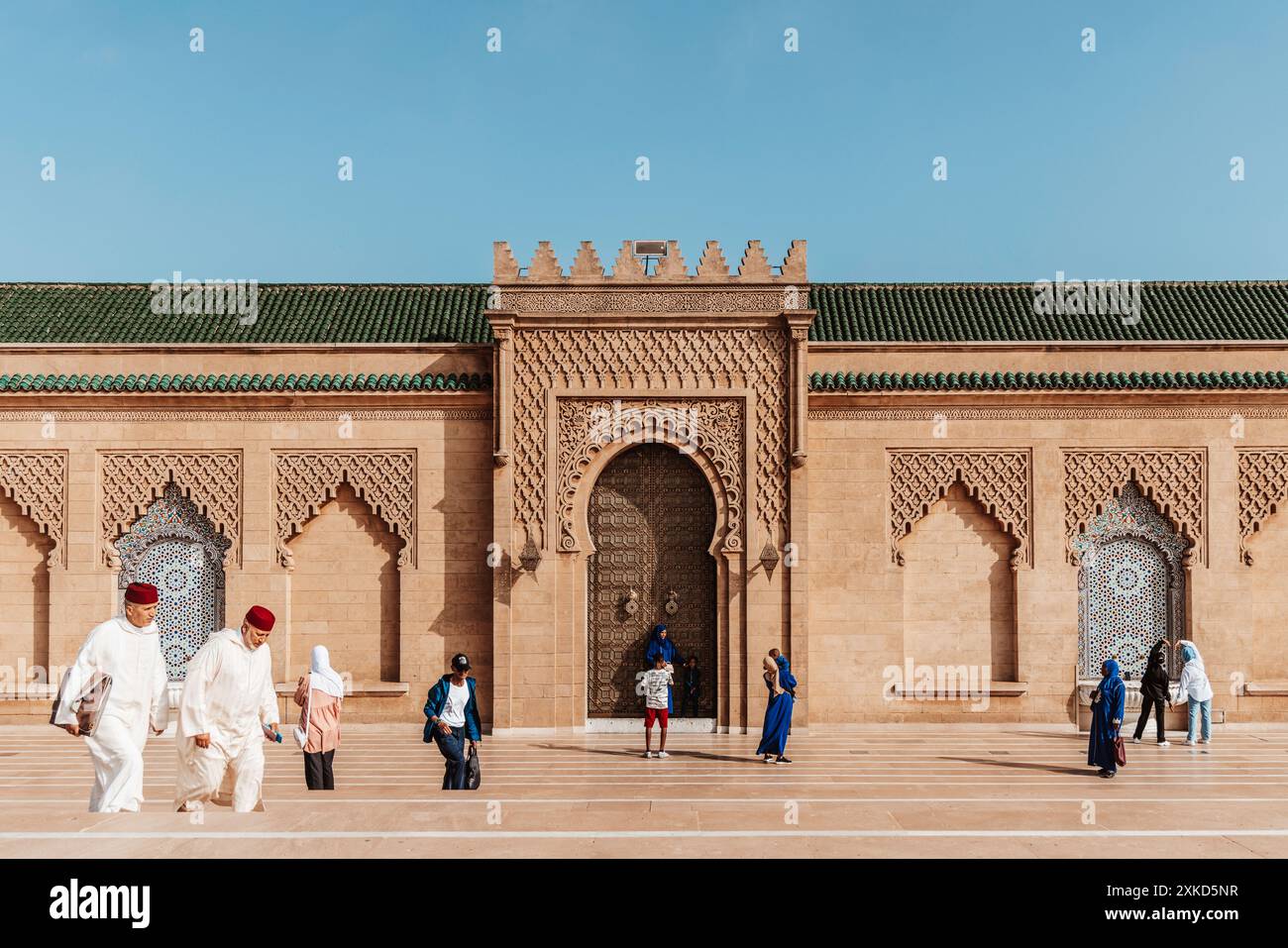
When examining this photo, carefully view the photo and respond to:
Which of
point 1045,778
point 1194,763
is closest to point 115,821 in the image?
point 1045,778

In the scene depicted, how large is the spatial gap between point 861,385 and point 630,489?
2979 mm

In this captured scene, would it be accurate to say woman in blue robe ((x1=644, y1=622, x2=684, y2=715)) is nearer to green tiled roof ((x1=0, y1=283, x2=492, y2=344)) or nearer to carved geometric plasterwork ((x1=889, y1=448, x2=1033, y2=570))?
carved geometric plasterwork ((x1=889, y1=448, x2=1033, y2=570))

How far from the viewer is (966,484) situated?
41.2ft

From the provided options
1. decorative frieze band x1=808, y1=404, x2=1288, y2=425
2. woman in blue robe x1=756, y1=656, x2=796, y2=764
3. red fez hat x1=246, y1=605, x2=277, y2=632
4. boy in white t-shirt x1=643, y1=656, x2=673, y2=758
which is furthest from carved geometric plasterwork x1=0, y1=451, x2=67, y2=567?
decorative frieze band x1=808, y1=404, x2=1288, y2=425

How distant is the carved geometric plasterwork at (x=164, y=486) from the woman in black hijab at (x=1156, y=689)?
1014 centimetres

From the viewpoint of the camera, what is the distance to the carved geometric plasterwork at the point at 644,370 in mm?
12227

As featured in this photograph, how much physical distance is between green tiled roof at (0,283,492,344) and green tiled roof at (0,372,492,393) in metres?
0.74

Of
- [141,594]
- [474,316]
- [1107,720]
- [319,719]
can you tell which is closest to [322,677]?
[319,719]

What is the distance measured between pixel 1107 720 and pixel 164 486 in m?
10.3

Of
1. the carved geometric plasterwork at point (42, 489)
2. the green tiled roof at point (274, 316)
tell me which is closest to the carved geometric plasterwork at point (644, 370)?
the green tiled roof at point (274, 316)

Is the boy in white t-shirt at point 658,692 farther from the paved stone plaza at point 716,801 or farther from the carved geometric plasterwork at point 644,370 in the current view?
the carved geometric plasterwork at point 644,370

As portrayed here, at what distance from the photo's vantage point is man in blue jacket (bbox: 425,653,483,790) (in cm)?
793

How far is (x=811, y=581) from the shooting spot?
490 inches

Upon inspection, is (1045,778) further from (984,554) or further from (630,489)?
(630,489)
